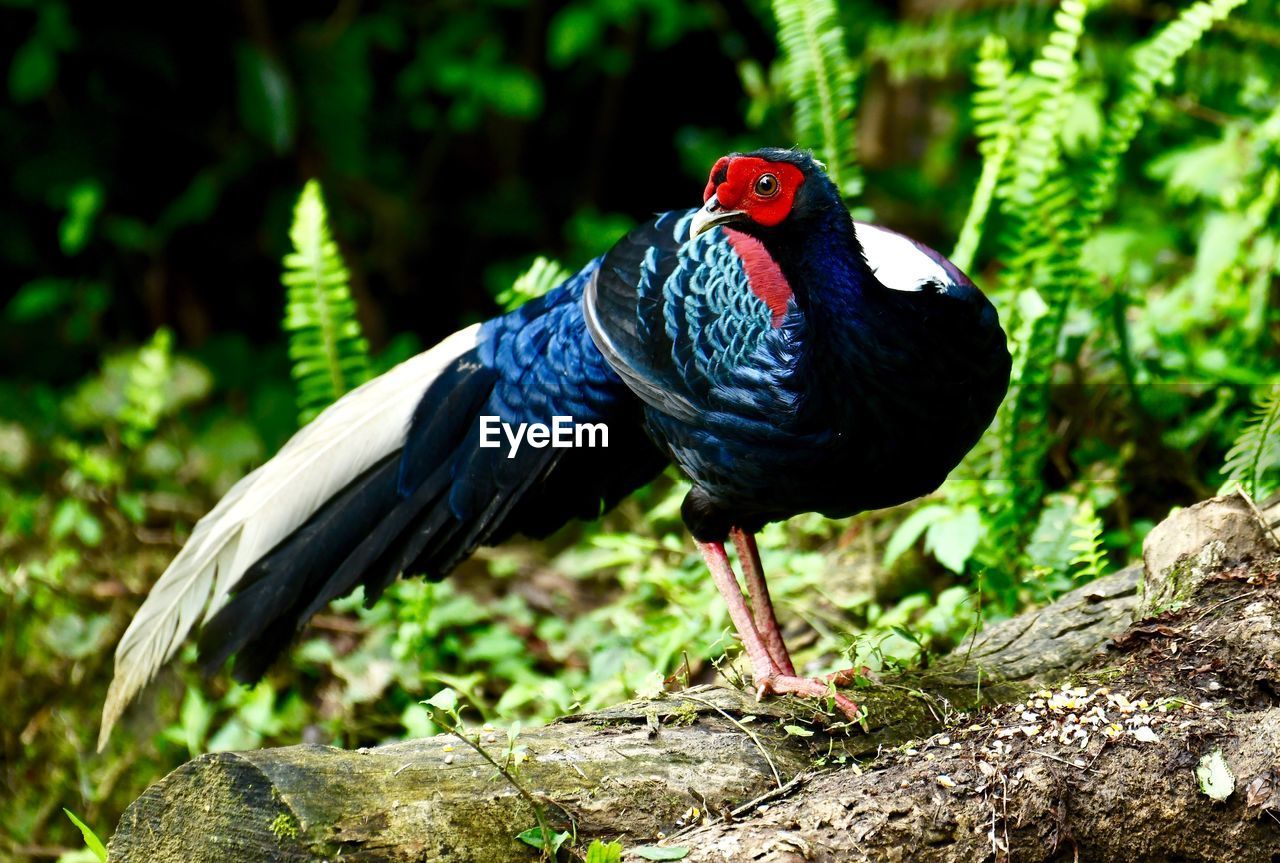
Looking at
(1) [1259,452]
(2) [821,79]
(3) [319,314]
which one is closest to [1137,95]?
(2) [821,79]

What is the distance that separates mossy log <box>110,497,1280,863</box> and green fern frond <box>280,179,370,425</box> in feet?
7.55

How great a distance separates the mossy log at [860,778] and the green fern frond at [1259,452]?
0.42 metres

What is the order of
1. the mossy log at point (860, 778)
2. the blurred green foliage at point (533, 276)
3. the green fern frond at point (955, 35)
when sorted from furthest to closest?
1. the green fern frond at point (955, 35)
2. the blurred green foliage at point (533, 276)
3. the mossy log at point (860, 778)

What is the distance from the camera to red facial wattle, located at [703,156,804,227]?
9.89 ft

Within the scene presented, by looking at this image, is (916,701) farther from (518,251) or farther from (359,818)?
(518,251)

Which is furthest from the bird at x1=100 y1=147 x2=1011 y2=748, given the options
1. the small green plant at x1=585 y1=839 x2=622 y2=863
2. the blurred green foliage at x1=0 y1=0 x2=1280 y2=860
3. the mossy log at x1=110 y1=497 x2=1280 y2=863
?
the small green plant at x1=585 y1=839 x2=622 y2=863

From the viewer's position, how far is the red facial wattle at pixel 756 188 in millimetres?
3014

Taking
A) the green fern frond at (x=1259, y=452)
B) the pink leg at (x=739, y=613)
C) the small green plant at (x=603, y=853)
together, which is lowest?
the pink leg at (x=739, y=613)

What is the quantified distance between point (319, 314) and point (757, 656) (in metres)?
2.34

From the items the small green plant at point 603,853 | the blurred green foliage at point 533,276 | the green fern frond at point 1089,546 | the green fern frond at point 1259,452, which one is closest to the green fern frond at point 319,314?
the blurred green foliage at point 533,276

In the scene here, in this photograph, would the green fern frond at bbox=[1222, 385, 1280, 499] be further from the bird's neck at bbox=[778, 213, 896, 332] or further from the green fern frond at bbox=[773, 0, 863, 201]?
the green fern frond at bbox=[773, 0, 863, 201]

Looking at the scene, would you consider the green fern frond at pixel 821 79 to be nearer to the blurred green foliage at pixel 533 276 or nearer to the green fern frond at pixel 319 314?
the blurred green foliage at pixel 533 276

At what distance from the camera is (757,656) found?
3.25m

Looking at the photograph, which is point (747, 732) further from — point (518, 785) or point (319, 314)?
point (319, 314)
